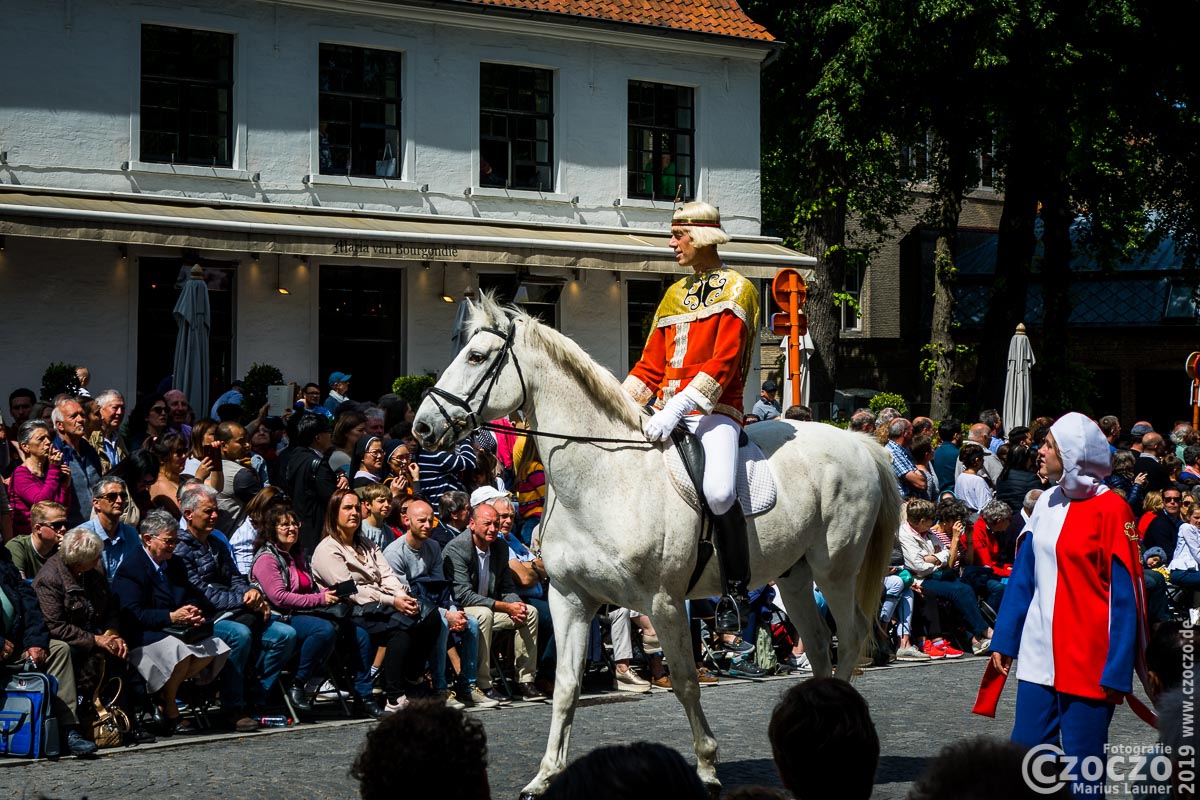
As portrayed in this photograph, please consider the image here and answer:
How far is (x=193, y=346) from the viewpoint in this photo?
17438 mm

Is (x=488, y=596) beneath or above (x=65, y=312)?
beneath

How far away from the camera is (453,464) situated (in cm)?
1331

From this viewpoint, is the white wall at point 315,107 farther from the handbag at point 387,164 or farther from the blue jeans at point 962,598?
the blue jeans at point 962,598

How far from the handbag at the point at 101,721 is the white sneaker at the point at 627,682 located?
420 cm

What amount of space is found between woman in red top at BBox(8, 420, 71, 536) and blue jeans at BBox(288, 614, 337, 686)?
209 centimetres

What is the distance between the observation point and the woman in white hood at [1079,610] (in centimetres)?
622

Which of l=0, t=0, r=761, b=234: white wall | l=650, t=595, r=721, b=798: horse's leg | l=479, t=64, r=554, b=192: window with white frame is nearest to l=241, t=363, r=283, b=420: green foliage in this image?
l=0, t=0, r=761, b=234: white wall

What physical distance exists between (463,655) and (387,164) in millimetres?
13475

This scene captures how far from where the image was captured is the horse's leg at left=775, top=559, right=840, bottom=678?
8.85m

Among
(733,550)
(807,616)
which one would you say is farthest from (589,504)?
(807,616)

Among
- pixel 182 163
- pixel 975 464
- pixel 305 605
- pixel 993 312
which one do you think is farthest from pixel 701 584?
pixel 993 312

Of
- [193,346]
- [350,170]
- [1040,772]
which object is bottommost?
[1040,772]

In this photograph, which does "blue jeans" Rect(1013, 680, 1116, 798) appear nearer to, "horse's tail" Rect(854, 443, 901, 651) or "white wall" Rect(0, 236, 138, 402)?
"horse's tail" Rect(854, 443, 901, 651)

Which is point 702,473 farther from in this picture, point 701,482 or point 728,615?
point 728,615
